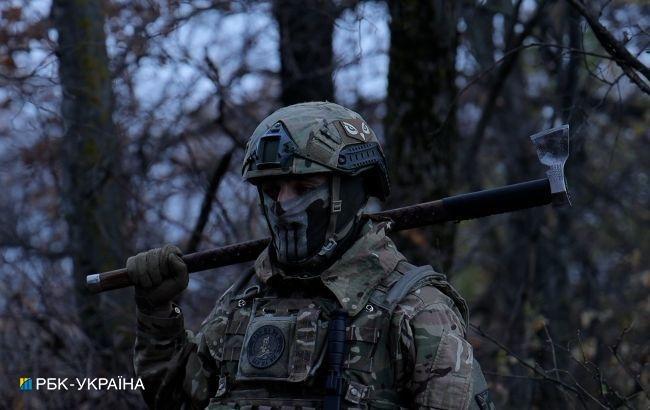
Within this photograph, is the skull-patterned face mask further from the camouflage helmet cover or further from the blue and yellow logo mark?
the blue and yellow logo mark

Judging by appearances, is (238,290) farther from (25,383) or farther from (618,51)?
(25,383)

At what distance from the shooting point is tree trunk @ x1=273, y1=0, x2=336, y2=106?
8570 mm

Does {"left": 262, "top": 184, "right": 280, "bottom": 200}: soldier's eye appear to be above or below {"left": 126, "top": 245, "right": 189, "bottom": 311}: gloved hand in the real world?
above

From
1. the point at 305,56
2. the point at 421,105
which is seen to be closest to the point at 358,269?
the point at 421,105

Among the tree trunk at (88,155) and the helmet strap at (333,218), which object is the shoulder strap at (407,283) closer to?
the helmet strap at (333,218)

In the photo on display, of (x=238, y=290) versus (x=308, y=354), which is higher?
(x=238, y=290)

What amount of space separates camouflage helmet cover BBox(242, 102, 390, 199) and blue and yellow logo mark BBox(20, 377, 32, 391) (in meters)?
3.27

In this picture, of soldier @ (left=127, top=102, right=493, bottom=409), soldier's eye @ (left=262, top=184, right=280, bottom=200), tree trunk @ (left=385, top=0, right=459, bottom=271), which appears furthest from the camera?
tree trunk @ (left=385, top=0, right=459, bottom=271)

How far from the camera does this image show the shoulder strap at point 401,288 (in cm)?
358

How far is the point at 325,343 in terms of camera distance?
361 cm

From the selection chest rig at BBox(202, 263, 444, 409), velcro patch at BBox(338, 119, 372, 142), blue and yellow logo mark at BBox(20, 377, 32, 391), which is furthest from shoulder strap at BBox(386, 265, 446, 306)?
blue and yellow logo mark at BBox(20, 377, 32, 391)

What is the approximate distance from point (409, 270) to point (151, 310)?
3.70ft

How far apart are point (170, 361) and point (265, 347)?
574mm

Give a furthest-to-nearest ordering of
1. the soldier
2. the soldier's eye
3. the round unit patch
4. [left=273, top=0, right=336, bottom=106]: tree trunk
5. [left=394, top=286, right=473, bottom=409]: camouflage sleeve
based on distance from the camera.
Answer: [left=273, top=0, right=336, bottom=106]: tree trunk, the soldier's eye, the round unit patch, the soldier, [left=394, top=286, right=473, bottom=409]: camouflage sleeve
